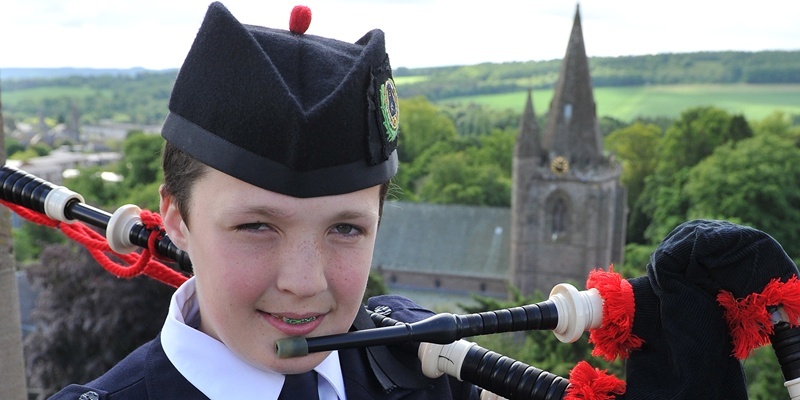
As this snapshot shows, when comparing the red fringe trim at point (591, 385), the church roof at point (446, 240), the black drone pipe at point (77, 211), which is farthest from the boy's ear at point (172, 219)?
the church roof at point (446, 240)

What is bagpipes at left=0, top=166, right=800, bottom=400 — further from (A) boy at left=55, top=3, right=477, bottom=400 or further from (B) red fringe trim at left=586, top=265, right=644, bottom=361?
(A) boy at left=55, top=3, right=477, bottom=400

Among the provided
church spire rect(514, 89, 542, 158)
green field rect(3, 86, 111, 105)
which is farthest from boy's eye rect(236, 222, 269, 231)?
green field rect(3, 86, 111, 105)

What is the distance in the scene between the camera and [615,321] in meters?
2.59

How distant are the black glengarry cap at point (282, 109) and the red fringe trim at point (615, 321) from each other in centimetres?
73

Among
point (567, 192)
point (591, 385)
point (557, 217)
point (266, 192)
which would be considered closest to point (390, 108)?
point (266, 192)

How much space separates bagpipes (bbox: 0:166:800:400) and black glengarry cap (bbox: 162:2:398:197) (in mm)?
460

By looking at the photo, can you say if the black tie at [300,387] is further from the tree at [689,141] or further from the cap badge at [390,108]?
the tree at [689,141]

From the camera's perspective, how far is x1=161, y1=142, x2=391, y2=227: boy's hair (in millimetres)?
2465

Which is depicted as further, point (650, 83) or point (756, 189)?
point (650, 83)

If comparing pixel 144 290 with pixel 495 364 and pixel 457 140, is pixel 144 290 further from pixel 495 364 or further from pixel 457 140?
pixel 457 140

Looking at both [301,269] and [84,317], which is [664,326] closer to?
[301,269]

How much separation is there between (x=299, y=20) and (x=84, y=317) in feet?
71.7

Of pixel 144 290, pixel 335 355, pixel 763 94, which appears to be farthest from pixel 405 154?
pixel 335 355

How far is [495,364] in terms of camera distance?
2736 millimetres
